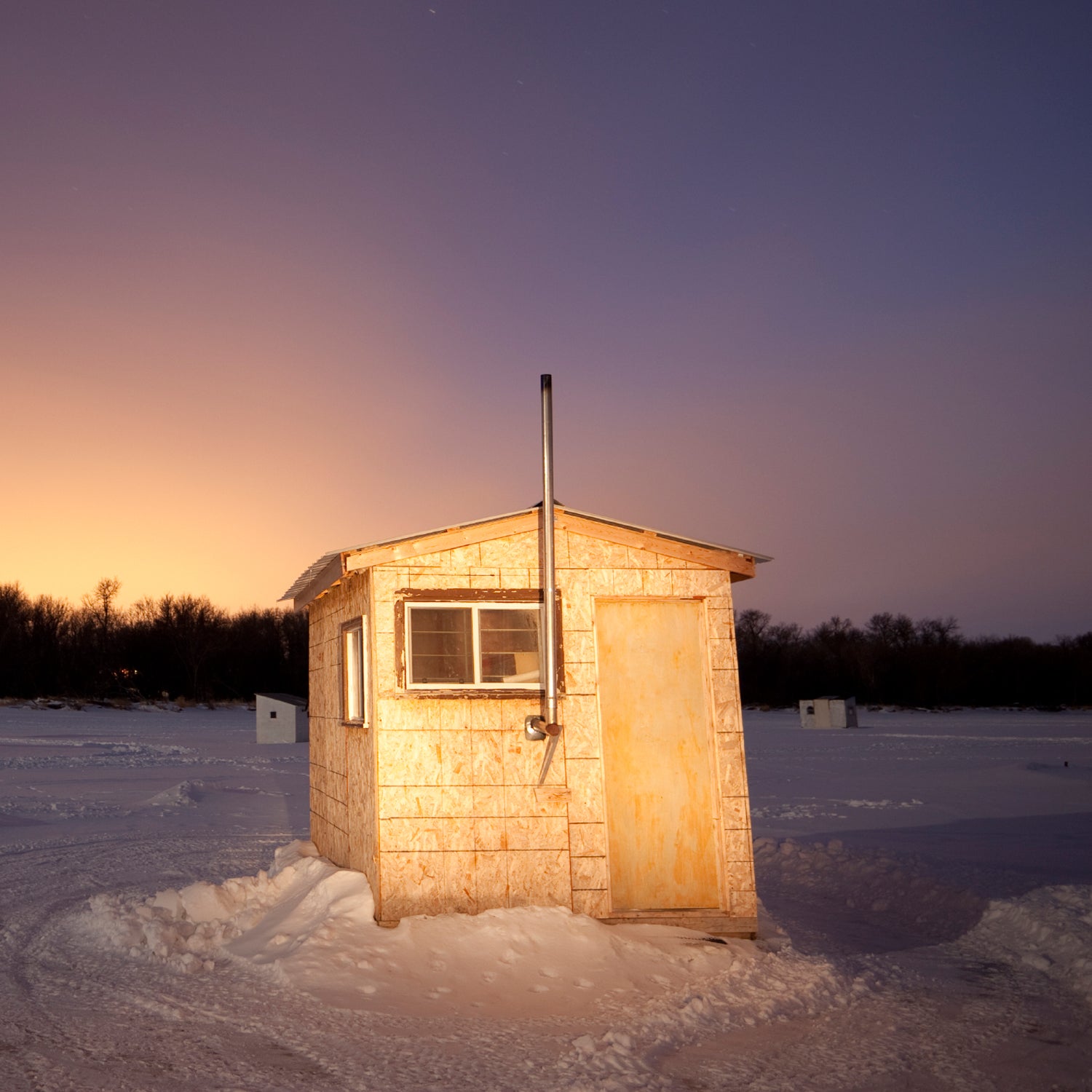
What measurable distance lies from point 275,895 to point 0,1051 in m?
3.94

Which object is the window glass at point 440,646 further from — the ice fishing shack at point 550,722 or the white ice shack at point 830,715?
the white ice shack at point 830,715

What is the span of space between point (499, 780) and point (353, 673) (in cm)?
201

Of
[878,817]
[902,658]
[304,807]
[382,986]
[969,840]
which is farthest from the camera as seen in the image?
[902,658]

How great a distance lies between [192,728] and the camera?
4297 cm

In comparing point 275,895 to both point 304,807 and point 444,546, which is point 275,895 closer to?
point 444,546

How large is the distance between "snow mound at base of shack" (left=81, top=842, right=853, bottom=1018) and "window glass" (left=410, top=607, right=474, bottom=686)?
196 cm

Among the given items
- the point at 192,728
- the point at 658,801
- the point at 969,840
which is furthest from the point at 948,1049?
the point at 192,728

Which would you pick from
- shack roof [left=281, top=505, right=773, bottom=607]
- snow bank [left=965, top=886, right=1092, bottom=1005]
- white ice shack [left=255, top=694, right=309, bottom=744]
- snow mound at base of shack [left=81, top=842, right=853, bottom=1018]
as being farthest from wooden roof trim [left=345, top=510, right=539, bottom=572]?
white ice shack [left=255, top=694, right=309, bottom=744]

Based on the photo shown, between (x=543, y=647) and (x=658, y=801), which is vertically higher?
(x=543, y=647)

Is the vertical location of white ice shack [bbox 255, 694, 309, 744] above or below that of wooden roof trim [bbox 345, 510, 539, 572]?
below

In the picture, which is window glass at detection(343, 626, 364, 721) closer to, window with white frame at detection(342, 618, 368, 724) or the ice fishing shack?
window with white frame at detection(342, 618, 368, 724)

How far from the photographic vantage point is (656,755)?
8992mm

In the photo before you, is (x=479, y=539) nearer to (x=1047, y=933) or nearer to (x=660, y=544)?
(x=660, y=544)

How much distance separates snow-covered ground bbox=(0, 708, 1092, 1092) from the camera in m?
5.65
